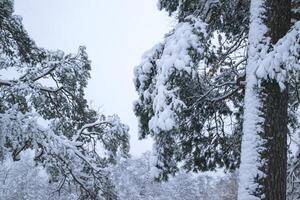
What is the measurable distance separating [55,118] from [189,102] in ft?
16.0

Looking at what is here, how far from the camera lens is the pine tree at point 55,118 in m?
7.36

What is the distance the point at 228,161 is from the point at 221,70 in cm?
168

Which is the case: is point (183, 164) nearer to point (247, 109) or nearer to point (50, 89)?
point (247, 109)

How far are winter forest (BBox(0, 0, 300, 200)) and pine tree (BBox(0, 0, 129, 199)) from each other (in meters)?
0.03

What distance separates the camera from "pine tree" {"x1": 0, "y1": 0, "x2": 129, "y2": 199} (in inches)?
290

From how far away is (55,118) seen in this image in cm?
1062

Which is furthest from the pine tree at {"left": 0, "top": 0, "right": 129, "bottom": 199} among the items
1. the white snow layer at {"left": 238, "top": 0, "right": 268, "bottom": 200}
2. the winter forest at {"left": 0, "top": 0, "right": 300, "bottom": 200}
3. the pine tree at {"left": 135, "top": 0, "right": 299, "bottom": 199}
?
the white snow layer at {"left": 238, "top": 0, "right": 268, "bottom": 200}

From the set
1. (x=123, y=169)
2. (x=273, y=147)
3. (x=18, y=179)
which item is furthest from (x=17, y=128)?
(x=18, y=179)

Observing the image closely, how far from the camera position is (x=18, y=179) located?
1917 inches

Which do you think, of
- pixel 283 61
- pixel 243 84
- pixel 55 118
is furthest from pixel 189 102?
pixel 55 118

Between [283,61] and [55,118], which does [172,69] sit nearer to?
[283,61]

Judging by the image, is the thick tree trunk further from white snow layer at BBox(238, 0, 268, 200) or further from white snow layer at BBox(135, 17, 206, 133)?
white snow layer at BBox(135, 17, 206, 133)

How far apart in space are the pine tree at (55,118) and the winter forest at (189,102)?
27 mm

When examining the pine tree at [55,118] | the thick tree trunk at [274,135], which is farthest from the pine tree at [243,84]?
the pine tree at [55,118]
